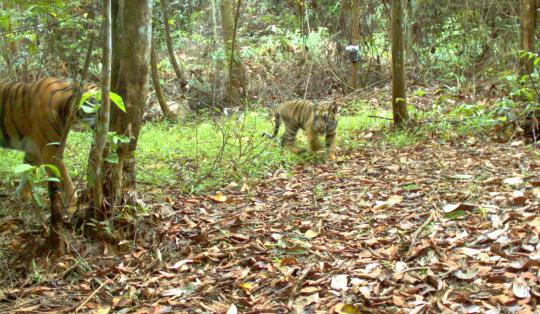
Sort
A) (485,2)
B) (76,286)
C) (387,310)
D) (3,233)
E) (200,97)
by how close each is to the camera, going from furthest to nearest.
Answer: (200,97), (485,2), (3,233), (76,286), (387,310)

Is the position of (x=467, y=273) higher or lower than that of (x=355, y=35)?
lower

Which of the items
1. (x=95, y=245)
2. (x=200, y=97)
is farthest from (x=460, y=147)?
(x=200, y=97)

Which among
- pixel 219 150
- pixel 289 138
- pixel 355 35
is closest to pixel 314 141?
pixel 289 138

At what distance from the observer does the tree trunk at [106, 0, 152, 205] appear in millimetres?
4309

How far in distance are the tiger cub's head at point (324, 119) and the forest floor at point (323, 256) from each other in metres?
1.86

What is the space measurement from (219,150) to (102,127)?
3.54m

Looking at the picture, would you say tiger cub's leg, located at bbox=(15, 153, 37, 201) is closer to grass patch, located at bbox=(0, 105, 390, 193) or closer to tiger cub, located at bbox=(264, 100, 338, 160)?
grass patch, located at bbox=(0, 105, 390, 193)

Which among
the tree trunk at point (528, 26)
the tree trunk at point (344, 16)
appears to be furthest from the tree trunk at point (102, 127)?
the tree trunk at point (344, 16)

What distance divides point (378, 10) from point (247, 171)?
8.43 metres

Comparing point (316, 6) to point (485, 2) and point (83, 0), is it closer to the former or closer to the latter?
point (485, 2)

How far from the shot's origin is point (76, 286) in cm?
377

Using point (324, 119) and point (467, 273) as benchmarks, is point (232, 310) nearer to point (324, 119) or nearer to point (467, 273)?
point (467, 273)

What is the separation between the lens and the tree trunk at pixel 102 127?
3.68 m

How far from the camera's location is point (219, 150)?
7.36 meters
